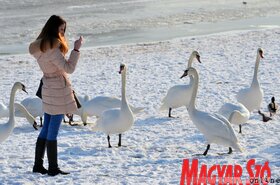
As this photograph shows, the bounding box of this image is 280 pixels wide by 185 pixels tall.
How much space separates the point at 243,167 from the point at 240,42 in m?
10.5

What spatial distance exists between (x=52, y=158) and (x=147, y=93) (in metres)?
5.12

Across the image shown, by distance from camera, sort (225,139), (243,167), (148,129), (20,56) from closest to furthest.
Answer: (243,167), (225,139), (148,129), (20,56)

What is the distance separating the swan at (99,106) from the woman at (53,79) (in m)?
2.72

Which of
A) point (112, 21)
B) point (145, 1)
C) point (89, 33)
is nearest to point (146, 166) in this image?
point (89, 33)

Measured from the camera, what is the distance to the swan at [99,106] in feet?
30.0

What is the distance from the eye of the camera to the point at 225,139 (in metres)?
7.05

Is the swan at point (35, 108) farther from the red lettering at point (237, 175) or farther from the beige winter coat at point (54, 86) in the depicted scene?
the red lettering at point (237, 175)

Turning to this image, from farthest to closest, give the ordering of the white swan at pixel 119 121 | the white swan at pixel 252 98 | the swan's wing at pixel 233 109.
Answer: the white swan at pixel 252 98 → the swan's wing at pixel 233 109 → the white swan at pixel 119 121

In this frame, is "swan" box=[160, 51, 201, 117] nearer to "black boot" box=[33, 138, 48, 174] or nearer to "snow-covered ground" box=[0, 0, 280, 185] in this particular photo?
A: "snow-covered ground" box=[0, 0, 280, 185]


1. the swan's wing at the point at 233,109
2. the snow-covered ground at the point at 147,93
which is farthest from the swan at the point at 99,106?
the swan's wing at the point at 233,109

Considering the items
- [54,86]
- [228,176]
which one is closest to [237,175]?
[228,176]

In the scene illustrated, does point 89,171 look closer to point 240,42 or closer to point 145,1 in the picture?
point 240,42

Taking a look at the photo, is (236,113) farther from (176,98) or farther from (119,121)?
(176,98)

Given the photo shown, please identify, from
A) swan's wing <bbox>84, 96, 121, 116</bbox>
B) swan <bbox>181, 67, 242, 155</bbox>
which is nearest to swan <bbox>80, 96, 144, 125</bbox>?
swan's wing <bbox>84, 96, 121, 116</bbox>
